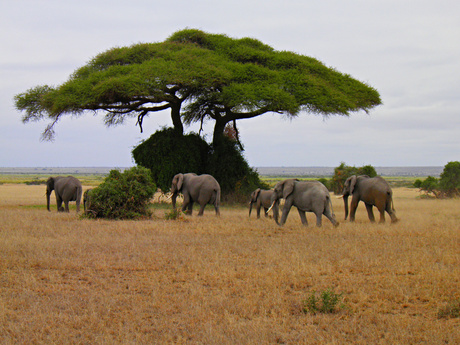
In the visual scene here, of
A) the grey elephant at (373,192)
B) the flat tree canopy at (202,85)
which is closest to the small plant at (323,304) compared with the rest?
the grey elephant at (373,192)

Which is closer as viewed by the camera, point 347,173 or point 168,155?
point 168,155

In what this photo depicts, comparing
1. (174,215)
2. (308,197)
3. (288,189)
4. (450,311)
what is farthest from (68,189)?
(450,311)

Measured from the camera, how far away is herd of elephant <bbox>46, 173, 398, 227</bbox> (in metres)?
14.4

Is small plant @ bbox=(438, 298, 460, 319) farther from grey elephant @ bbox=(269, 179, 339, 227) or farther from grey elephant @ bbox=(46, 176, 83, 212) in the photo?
grey elephant @ bbox=(46, 176, 83, 212)

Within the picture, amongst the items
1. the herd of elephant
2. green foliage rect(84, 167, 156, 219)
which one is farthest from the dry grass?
green foliage rect(84, 167, 156, 219)

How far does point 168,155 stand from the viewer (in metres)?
26.0

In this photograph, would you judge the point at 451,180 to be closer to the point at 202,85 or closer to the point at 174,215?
the point at 202,85

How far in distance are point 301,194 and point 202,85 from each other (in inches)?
500

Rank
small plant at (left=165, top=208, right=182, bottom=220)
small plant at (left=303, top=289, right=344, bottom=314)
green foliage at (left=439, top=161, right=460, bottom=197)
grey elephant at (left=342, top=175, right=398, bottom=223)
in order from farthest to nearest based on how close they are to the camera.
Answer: green foliage at (left=439, top=161, right=460, bottom=197)
small plant at (left=165, top=208, right=182, bottom=220)
grey elephant at (left=342, top=175, right=398, bottom=223)
small plant at (left=303, top=289, right=344, bottom=314)

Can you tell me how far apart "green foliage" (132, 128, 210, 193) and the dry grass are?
491 inches

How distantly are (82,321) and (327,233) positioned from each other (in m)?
8.25

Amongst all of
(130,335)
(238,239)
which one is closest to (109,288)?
(130,335)

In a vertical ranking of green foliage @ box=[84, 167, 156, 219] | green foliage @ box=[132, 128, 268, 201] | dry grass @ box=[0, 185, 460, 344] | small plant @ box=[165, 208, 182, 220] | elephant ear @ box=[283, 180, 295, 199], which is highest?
green foliage @ box=[132, 128, 268, 201]

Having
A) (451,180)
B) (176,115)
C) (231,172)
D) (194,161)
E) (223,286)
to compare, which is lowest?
(223,286)
